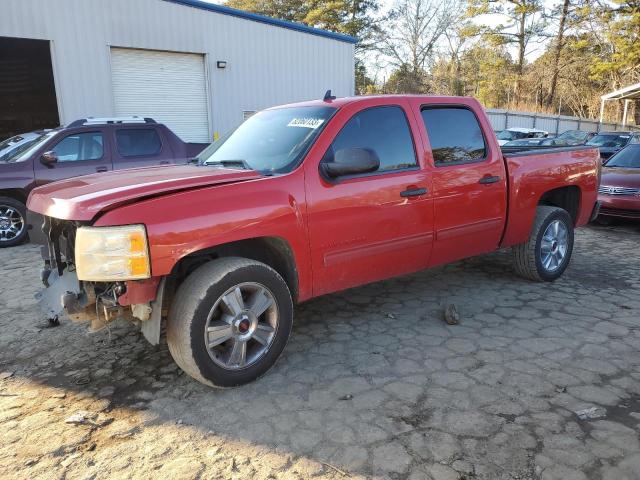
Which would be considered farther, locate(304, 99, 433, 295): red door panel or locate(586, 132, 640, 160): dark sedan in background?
locate(586, 132, 640, 160): dark sedan in background

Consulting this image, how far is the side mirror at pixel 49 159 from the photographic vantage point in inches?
298

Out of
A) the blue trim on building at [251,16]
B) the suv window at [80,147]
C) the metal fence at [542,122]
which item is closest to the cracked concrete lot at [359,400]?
the suv window at [80,147]

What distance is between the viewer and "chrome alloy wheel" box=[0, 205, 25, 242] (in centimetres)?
765

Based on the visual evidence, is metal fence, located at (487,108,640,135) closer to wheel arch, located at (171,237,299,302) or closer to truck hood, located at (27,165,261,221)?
wheel arch, located at (171,237,299,302)

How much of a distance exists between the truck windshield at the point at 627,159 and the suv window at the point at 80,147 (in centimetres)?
935

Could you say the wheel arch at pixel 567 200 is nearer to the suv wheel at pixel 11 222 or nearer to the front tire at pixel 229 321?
the front tire at pixel 229 321

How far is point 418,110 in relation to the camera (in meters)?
4.23

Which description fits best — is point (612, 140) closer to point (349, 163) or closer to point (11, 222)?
point (349, 163)

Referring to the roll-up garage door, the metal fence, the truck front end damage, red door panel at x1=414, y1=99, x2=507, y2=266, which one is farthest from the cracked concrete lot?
the metal fence

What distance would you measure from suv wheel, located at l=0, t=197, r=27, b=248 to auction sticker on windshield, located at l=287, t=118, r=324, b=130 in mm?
5709

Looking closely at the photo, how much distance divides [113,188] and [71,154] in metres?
5.57

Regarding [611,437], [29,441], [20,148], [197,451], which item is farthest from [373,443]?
[20,148]

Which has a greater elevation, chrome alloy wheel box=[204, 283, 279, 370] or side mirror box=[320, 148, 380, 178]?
side mirror box=[320, 148, 380, 178]

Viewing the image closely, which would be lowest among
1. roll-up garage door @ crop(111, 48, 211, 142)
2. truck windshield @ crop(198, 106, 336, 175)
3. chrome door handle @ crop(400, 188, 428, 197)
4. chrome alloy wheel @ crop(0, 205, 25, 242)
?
chrome alloy wheel @ crop(0, 205, 25, 242)
